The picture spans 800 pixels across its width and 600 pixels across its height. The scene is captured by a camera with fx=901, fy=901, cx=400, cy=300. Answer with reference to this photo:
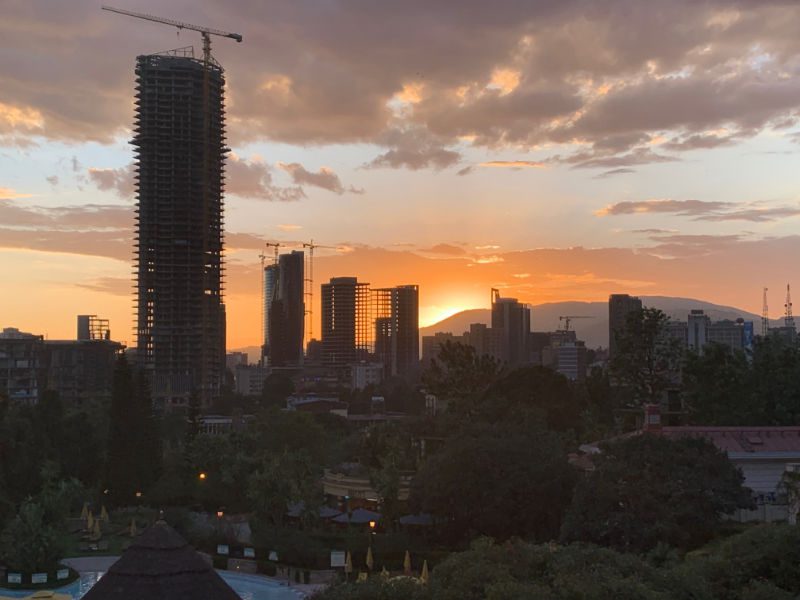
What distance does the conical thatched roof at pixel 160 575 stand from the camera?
49.8 ft

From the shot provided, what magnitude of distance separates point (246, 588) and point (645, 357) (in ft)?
93.1

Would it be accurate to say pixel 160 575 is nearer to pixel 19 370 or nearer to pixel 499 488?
pixel 499 488

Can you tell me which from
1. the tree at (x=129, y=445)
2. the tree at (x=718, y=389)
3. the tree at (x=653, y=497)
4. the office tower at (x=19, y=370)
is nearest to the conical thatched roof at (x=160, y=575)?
the tree at (x=653, y=497)

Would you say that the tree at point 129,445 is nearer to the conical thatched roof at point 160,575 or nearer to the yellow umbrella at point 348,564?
the yellow umbrella at point 348,564

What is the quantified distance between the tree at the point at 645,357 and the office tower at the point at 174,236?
3139 inches

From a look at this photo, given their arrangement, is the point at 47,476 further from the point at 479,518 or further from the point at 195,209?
the point at 195,209

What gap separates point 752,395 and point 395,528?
18675mm

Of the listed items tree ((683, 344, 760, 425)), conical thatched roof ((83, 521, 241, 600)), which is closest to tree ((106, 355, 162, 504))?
tree ((683, 344, 760, 425))

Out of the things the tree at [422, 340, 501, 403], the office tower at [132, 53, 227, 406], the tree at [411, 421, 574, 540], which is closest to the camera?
the tree at [411, 421, 574, 540]

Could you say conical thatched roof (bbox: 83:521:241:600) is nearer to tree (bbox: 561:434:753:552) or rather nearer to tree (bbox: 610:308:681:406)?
tree (bbox: 561:434:753:552)

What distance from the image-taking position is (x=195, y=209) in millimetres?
123312

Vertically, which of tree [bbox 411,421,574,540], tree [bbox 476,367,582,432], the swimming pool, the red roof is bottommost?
the swimming pool

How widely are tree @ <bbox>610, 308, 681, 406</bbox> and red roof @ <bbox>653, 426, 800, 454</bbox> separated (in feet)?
48.0

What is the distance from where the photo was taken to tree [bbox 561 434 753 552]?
27.1m
